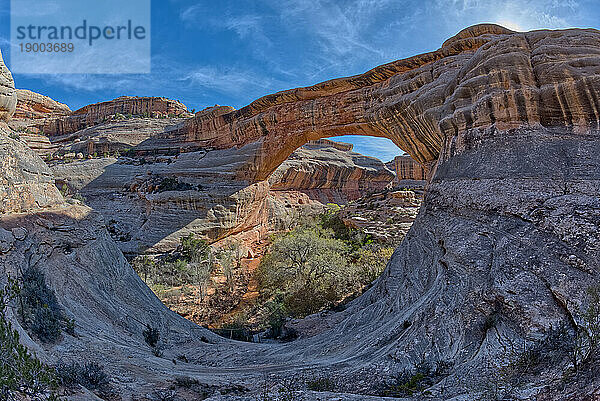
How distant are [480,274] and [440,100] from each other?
6.91 metres

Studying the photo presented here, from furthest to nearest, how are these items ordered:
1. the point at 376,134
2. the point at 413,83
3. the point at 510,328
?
the point at 376,134 < the point at 413,83 < the point at 510,328

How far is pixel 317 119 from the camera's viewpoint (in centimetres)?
1557

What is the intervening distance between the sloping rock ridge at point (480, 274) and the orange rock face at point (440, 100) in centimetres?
4

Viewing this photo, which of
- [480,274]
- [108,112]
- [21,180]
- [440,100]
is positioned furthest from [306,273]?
[108,112]

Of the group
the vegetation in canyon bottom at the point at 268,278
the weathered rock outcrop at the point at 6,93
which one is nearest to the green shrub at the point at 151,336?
the vegetation in canyon bottom at the point at 268,278

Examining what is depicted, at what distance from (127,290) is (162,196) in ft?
39.4

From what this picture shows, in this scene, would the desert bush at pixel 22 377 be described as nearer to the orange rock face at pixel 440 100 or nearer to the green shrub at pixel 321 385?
the green shrub at pixel 321 385

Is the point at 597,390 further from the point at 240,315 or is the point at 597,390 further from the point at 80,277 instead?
the point at 240,315

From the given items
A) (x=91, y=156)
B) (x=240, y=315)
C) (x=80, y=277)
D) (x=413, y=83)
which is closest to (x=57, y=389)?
(x=80, y=277)

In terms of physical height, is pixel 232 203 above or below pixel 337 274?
above

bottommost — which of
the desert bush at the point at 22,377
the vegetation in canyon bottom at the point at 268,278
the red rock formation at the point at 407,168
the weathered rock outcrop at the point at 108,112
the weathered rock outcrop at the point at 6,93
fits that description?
the vegetation in canyon bottom at the point at 268,278

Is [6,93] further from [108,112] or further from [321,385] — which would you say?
[108,112]

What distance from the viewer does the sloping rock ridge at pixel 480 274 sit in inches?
132

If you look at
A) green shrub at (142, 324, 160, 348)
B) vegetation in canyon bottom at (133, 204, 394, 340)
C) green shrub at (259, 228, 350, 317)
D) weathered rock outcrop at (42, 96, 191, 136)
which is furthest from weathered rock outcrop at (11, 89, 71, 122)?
green shrub at (142, 324, 160, 348)
